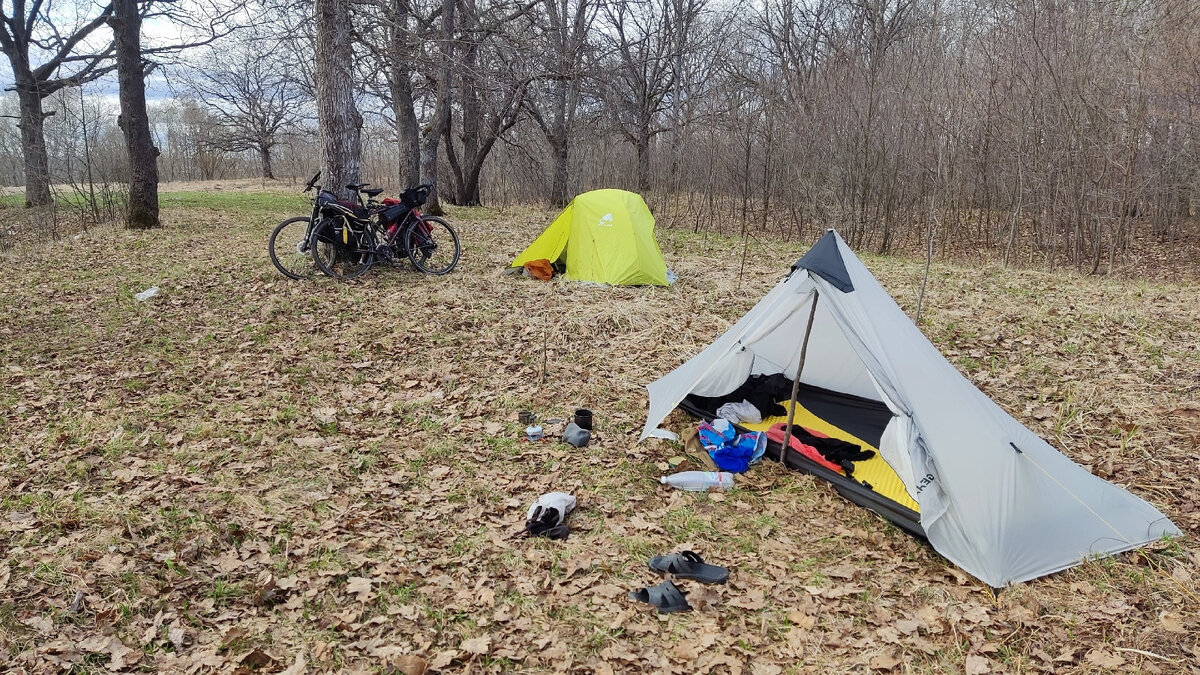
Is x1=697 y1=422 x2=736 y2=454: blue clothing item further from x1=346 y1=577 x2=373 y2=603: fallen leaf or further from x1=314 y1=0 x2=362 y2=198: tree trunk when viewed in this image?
x1=314 y1=0 x2=362 y2=198: tree trunk

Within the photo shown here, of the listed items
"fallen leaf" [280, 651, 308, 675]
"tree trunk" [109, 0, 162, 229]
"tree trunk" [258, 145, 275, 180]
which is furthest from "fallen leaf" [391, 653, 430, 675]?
"tree trunk" [258, 145, 275, 180]

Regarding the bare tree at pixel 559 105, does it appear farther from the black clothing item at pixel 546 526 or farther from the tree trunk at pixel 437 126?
the black clothing item at pixel 546 526

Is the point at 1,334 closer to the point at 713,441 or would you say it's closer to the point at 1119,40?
the point at 713,441

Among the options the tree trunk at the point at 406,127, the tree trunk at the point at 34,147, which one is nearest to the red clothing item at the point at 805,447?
the tree trunk at the point at 406,127

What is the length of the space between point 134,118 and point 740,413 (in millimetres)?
11594

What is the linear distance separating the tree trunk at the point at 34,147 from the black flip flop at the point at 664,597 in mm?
13752

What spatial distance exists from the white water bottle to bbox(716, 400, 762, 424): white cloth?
0.77m

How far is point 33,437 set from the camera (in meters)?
4.30

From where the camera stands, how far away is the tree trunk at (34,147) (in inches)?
486

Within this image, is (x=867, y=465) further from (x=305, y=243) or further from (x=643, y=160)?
(x=643, y=160)

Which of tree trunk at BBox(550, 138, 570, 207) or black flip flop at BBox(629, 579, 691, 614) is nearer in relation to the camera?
black flip flop at BBox(629, 579, 691, 614)

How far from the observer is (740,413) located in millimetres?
4797

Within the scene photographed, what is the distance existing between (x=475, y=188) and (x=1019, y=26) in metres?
11.8

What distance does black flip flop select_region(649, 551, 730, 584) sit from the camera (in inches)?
125
